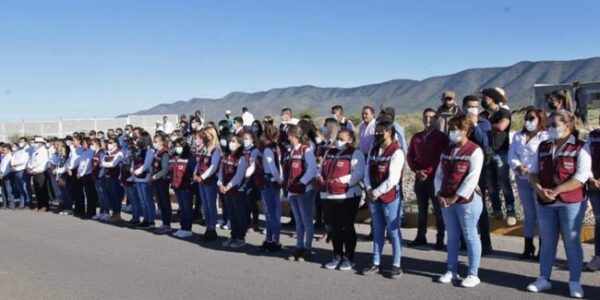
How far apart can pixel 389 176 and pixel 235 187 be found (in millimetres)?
3133

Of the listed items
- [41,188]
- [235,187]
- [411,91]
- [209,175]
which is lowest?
[41,188]

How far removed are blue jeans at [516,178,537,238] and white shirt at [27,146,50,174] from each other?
40.4 feet

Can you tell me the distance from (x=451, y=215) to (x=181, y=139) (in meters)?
5.72

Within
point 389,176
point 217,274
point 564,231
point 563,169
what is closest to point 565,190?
point 563,169

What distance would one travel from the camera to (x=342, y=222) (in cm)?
786

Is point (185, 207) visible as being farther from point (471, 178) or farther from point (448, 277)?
point (471, 178)

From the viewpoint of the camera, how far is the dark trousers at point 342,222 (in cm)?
783

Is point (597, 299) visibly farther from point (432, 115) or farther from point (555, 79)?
point (555, 79)

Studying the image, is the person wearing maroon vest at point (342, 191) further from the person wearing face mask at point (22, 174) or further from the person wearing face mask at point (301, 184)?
the person wearing face mask at point (22, 174)

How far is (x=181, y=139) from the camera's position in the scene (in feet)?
36.3

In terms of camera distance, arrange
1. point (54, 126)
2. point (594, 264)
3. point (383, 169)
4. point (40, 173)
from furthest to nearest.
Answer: point (54, 126), point (40, 173), point (383, 169), point (594, 264)

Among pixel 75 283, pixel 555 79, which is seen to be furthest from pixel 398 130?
pixel 555 79

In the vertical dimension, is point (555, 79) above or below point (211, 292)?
above

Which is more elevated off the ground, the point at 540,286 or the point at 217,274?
the point at 540,286
